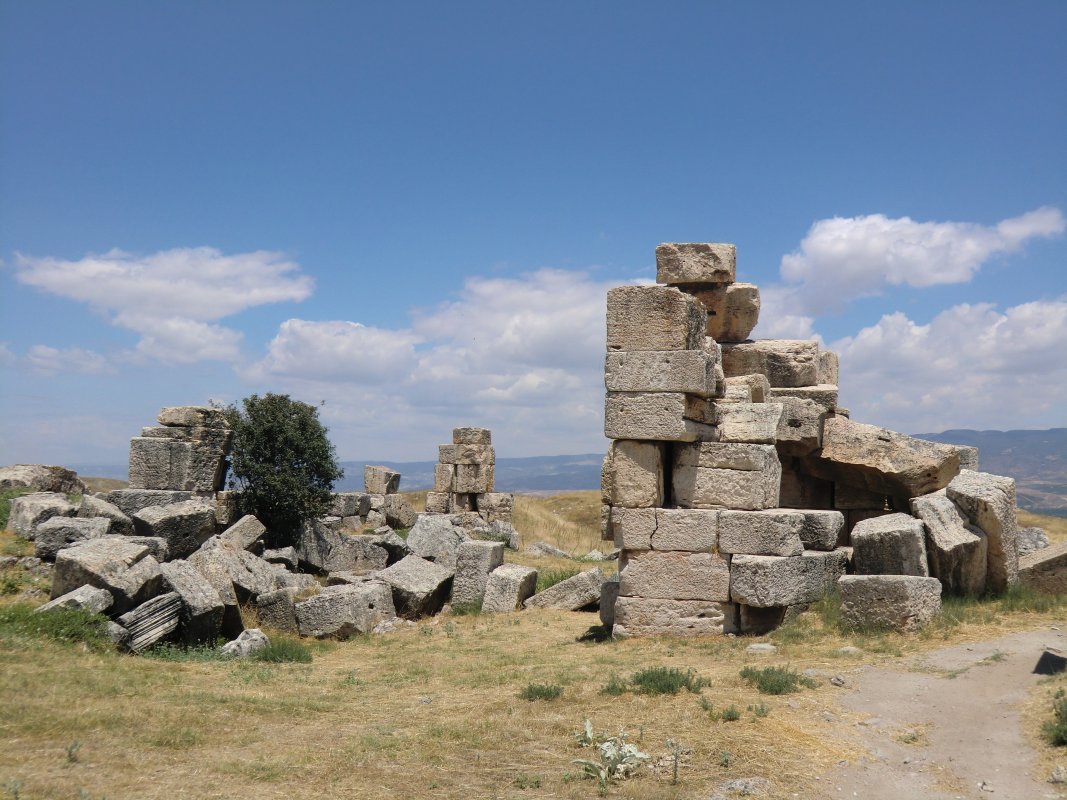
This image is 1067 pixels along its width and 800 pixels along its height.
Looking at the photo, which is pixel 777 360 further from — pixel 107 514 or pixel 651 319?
pixel 107 514

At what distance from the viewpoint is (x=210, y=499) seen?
55.3 feet

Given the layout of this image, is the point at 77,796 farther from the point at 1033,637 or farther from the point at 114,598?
the point at 1033,637

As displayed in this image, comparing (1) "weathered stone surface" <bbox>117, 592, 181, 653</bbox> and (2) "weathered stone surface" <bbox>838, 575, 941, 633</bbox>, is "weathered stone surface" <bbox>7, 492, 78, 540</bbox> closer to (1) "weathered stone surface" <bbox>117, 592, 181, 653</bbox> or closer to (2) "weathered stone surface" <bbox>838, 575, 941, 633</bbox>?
(1) "weathered stone surface" <bbox>117, 592, 181, 653</bbox>

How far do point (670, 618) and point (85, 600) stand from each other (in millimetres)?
6480

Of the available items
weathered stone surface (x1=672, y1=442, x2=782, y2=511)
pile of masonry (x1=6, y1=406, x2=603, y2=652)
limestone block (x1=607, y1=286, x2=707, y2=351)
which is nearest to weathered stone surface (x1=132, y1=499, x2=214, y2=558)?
pile of masonry (x1=6, y1=406, x2=603, y2=652)

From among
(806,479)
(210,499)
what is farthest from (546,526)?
(806,479)

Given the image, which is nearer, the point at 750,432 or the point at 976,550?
the point at 976,550

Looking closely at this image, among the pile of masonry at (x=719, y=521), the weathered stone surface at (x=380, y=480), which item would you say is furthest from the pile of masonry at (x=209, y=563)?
the weathered stone surface at (x=380, y=480)

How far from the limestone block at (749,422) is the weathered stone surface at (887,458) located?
77.8 inches

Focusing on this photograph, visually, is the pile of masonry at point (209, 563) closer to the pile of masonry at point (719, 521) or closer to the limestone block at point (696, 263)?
the pile of masonry at point (719, 521)

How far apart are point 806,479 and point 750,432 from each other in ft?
10.5

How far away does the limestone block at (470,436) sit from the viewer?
26.1 metres

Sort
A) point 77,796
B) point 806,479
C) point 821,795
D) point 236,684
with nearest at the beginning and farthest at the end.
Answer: point 77,796, point 821,795, point 236,684, point 806,479

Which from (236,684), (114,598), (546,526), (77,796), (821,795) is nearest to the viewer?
(77,796)
